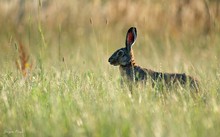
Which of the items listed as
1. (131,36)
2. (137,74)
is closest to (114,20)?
(131,36)

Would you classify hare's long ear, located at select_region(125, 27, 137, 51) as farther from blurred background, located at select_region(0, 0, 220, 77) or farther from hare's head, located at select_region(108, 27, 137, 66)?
blurred background, located at select_region(0, 0, 220, 77)

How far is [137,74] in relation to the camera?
20.9ft

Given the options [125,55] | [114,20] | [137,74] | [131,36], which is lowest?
[137,74]

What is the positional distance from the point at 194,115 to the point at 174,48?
25.4 ft

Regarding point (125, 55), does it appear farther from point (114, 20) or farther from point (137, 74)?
point (114, 20)

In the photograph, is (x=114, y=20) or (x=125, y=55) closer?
(x=125, y=55)

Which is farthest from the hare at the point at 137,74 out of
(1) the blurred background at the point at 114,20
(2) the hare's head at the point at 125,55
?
(1) the blurred background at the point at 114,20

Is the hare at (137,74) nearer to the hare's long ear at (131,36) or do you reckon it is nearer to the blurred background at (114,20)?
the hare's long ear at (131,36)

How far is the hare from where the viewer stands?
6241mm

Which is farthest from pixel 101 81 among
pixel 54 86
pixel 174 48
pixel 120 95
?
pixel 174 48

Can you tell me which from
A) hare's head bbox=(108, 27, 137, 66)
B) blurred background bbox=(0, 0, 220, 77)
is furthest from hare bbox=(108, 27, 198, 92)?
blurred background bbox=(0, 0, 220, 77)

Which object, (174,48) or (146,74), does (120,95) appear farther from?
(174,48)

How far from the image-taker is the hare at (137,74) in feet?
20.5

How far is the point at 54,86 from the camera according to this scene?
585cm
